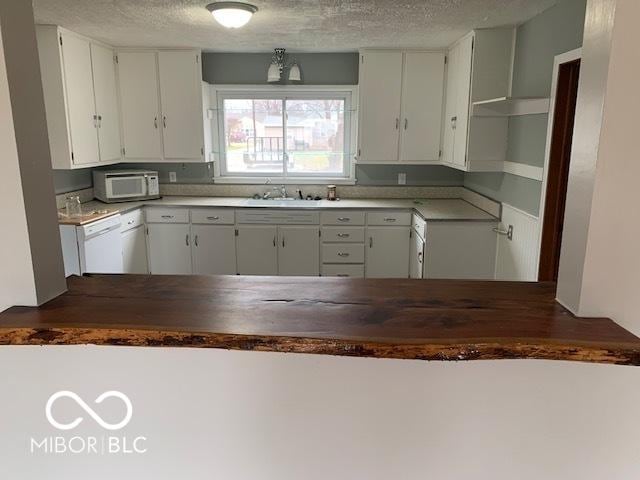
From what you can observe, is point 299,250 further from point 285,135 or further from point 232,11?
point 232,11

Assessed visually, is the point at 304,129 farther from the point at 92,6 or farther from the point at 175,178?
the point at 92,6

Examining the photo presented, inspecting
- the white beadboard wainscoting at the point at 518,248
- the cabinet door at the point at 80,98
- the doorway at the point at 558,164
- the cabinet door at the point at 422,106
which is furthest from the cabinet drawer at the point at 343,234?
the cabinet door at the point at 80,98

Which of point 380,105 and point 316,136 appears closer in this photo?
point 380,105

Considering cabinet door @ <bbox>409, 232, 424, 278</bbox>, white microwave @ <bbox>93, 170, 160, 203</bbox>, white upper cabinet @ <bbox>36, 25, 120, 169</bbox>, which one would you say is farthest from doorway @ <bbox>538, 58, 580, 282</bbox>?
white microwave @ <bbox>93, 170, 160, 203</bbox>

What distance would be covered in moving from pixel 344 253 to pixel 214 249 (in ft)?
3.95

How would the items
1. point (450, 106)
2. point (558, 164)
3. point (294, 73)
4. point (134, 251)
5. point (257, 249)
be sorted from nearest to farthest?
point (558, 164), point (450, 106), point (134, 251), point (257, 249), point (294, 73)

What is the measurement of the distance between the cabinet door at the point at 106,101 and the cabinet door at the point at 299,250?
5.55 ft

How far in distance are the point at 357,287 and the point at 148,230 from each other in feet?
11.5

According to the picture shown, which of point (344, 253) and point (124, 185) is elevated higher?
point (124, 185)

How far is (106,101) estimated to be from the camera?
415cm

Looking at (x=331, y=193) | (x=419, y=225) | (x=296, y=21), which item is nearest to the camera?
(x=296, y=21)

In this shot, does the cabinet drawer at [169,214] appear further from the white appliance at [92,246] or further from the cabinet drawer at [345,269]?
the cabinet drawer at [345,269]

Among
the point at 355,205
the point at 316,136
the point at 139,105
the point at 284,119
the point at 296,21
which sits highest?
the point at 296,21

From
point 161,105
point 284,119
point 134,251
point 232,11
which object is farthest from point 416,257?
point 161,105
